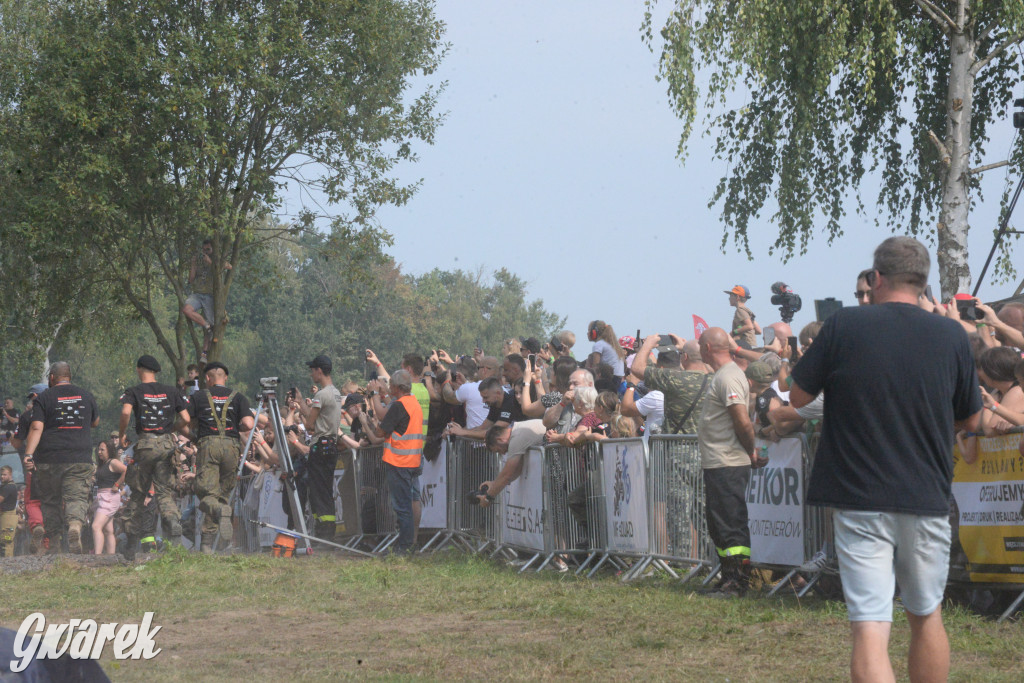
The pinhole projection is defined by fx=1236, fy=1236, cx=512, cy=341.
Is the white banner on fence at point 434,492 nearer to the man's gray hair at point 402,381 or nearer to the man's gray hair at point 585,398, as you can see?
the man's gray hair at point 402,381

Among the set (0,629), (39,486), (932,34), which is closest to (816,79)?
(932,34)

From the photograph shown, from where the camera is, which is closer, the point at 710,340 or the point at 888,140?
the point at 710,340

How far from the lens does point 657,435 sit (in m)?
10.0

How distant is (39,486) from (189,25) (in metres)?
10.8

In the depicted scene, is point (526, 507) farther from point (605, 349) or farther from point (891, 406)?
point (891, 406)

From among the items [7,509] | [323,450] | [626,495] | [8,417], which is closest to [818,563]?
[626,495]

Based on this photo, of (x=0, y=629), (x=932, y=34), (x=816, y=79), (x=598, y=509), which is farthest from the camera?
(x=932, y=34)

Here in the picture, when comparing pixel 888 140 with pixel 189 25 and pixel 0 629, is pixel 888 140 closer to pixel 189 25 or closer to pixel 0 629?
pixel 189 25

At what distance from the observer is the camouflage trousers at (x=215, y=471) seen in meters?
13.3

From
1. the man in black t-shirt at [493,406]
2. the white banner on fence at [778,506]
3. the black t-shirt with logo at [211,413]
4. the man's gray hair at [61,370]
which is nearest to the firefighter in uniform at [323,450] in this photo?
the black t-shirt with logo at [211,413]

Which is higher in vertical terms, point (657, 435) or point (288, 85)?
point (288, 85)

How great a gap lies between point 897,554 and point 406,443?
9354mm

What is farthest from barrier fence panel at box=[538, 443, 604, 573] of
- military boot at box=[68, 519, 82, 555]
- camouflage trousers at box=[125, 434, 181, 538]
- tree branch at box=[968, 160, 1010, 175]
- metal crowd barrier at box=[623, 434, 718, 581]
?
tree branch at box=[968, 160, 1010, 175]

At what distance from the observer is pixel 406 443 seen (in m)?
13.5
